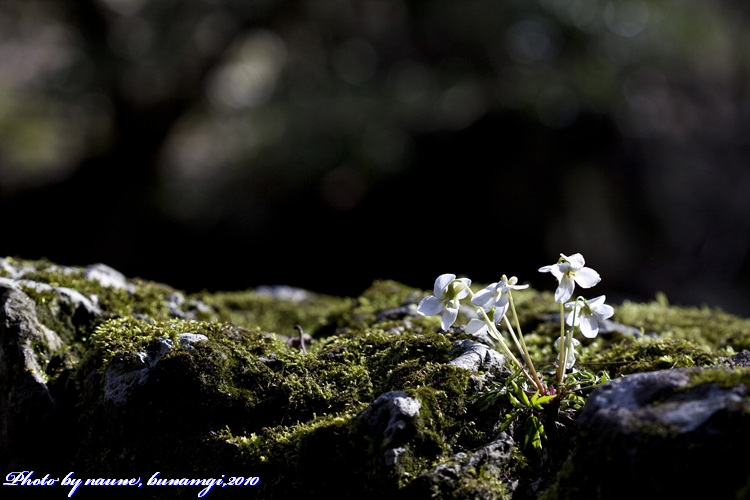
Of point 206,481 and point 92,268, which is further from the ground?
point 92,268

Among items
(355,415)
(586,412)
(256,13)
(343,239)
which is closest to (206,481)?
(355,415)

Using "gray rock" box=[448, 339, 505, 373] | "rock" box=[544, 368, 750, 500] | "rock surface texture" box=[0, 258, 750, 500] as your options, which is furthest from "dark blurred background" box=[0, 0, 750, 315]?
"rock" box=[544, 368, 750, 500]

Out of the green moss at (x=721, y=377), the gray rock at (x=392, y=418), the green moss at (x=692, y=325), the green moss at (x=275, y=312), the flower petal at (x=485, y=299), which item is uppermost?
the flower petal at (x=485, y=299)

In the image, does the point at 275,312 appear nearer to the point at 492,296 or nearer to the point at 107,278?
the point at 107,278

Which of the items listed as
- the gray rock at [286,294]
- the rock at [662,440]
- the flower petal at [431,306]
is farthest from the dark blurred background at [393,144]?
the rock at [662,440]

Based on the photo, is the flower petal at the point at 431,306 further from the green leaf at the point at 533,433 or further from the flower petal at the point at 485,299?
the green leaf at the point at 533,433

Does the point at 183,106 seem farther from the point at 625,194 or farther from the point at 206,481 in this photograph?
the point at 206,481
